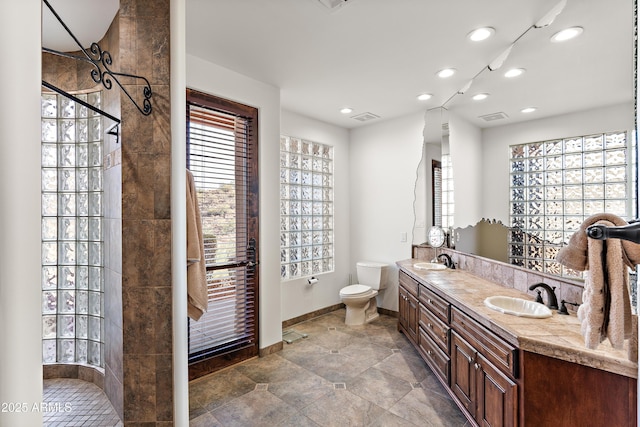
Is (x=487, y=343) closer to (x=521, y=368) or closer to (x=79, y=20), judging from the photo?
(x=521, y=368)

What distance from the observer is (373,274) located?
4.14m

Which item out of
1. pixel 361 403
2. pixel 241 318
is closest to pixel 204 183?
pixel 241 318

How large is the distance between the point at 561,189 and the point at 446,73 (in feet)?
4.90

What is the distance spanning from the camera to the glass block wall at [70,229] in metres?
2.48

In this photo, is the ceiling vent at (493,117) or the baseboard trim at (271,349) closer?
the ceiling vent at (493,117)

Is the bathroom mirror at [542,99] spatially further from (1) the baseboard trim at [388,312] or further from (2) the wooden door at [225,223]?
(2) the wooden door at [225,223]

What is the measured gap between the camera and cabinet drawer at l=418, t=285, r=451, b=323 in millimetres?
2373

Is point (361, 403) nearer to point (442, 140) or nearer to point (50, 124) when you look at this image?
point (442, 140)

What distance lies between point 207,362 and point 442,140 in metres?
3.24

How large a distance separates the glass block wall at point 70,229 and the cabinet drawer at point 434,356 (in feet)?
8.81

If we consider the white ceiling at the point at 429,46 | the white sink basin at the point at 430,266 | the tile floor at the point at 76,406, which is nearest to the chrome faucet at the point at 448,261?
the white sink basin at the point at 430,266

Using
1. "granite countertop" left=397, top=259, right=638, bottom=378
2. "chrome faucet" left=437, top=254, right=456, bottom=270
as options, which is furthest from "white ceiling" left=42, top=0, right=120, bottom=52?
"chrome faucet" left=437, top=254, right=456, bottom=270

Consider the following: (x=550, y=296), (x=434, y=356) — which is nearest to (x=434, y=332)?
(x=434, y=356)

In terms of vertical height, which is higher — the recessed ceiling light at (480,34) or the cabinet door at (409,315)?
the recessed ceiling light at (480,34)
